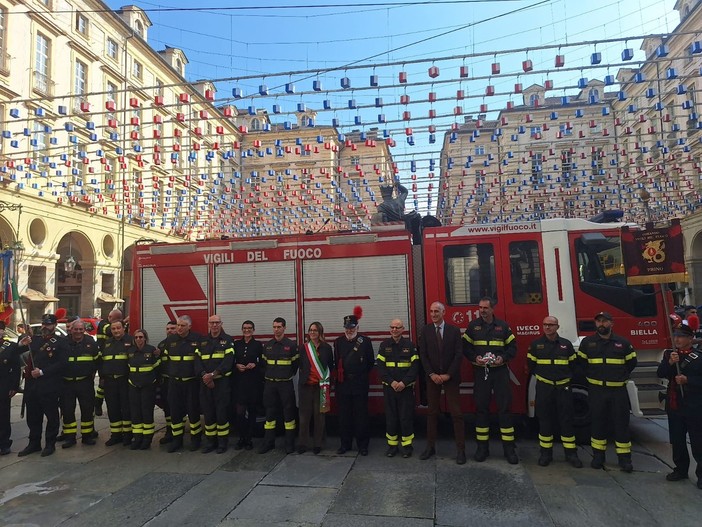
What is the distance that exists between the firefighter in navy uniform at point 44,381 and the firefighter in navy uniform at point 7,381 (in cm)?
11

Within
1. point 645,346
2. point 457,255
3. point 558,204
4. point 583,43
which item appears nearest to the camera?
point 645,346

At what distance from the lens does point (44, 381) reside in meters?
6.32

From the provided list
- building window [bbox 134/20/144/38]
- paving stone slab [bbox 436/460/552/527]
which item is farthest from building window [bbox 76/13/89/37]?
paving stone slab [bbox 436/460/552/527]

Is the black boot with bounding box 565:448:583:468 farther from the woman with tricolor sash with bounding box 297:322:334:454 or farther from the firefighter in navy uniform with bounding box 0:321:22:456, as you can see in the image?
the firefighter in navy uniform with bounding box 0:321:22:456

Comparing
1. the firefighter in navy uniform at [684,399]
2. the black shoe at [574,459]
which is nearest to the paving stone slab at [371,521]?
the black shoe at [574,459]

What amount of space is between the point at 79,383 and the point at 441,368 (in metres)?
5.00

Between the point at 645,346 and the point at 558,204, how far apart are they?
77.8 ft

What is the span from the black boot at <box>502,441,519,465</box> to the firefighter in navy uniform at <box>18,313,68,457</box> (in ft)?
19.3

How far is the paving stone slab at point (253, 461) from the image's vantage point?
5.67 m

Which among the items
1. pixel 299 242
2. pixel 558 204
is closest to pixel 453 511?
pixel 299 242

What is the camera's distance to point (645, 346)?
19.9ft

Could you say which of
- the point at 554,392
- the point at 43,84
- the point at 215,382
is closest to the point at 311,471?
the point at 215,382

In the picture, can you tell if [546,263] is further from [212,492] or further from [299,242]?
[212,492]

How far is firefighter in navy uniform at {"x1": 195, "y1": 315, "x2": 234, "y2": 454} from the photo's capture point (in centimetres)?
619
